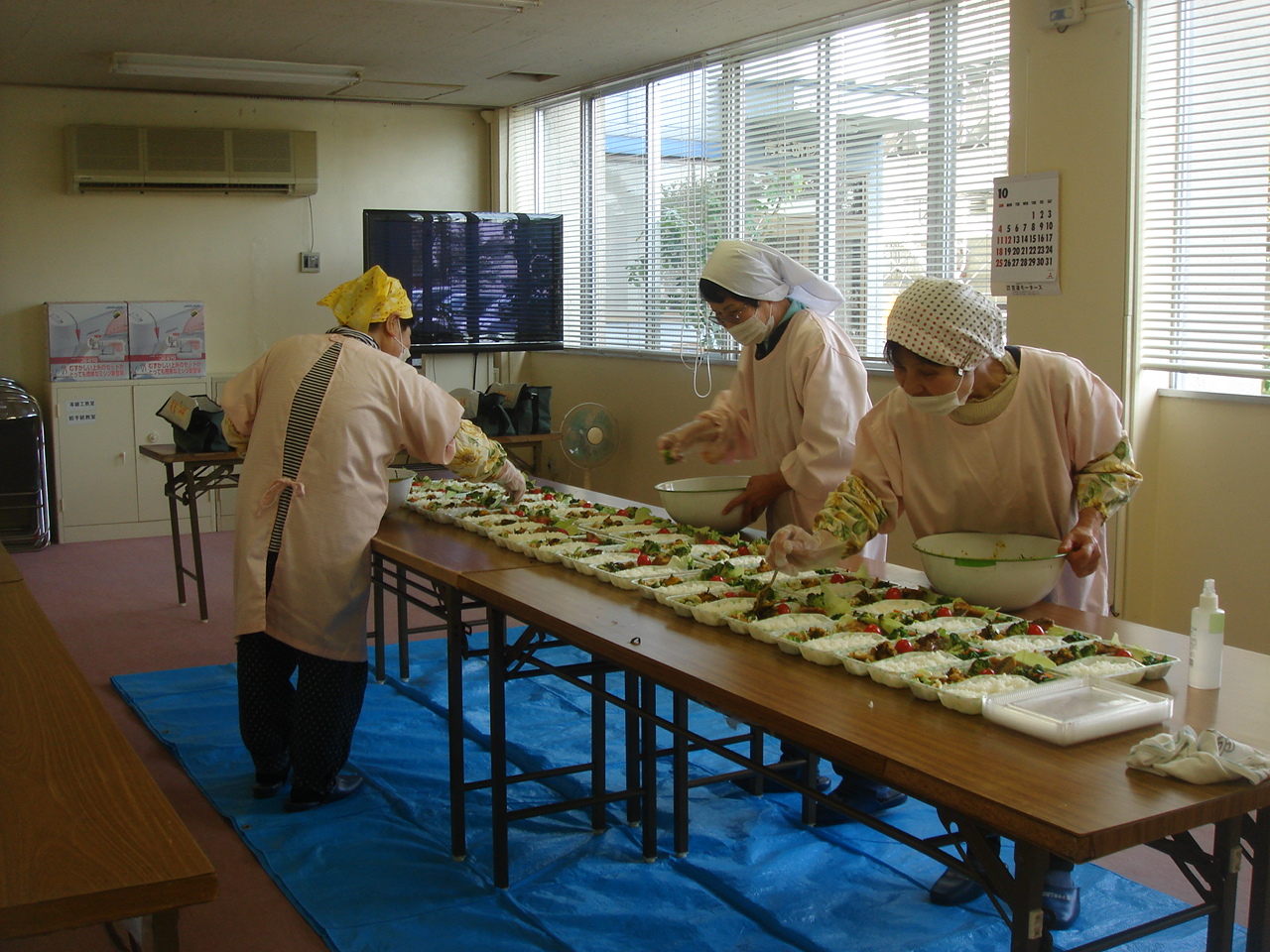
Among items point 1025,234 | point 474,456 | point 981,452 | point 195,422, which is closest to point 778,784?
point 474,456

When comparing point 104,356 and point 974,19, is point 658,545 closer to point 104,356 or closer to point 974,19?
point 974,19

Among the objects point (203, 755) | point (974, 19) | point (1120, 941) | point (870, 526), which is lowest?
point (203, 755)

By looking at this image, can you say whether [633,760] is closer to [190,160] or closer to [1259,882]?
[1259,882]

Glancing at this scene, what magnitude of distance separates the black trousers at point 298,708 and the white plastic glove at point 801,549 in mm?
1460

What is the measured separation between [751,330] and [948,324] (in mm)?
1031

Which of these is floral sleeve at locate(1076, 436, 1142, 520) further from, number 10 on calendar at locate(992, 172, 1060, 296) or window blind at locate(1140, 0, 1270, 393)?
number 10 on calendar at locate(992, 172, 1060, 296)

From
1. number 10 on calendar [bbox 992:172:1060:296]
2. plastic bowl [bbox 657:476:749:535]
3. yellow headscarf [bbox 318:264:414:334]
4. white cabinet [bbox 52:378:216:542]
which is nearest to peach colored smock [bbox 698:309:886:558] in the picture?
plastic bowl [bbox 657:476:749:535]

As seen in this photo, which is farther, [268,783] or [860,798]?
[268,783]

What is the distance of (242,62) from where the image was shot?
20.9ft

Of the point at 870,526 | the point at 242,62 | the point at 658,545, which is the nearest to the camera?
the point at 870,526

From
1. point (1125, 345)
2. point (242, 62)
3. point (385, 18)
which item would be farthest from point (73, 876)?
point (242, 62)

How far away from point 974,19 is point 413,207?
175 inches

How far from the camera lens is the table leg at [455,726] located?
286cm

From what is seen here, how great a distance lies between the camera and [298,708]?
3180 millimetres
